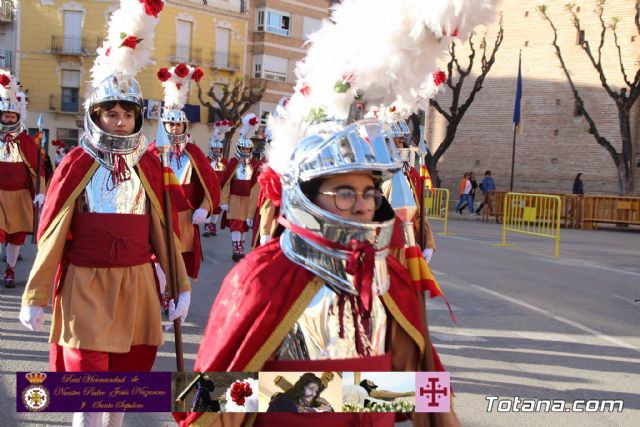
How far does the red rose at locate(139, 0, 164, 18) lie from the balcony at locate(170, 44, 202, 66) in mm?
41903

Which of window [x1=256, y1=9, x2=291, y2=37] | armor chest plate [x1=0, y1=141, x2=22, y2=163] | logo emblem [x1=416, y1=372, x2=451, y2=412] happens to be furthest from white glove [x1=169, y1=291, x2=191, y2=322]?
window [x1=256, y1=9, x2=291, y2=37]

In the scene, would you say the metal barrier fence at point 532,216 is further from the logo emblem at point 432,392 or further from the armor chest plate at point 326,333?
the armor chest plate at point 326,333

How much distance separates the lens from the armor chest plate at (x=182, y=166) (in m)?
9.04

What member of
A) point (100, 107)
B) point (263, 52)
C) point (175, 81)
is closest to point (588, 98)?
point (263, 52)

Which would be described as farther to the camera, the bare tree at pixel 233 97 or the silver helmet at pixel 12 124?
the bare tree at pixel 233 97

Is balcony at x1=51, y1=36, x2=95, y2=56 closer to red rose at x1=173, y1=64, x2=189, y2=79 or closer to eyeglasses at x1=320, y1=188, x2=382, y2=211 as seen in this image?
red rose at x1=173, y1=64, x2=189, y2=79

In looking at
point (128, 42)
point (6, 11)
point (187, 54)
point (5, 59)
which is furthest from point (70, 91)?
point (128, 42)

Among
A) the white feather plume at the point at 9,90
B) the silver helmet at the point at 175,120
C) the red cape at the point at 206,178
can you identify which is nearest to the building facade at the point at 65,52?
the white feather plume at the point at 9,90

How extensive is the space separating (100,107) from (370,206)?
263cm

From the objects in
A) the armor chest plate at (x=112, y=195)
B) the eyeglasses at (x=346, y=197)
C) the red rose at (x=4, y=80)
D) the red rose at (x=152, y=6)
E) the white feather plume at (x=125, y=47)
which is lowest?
the armor chest plate at (x=112, y=195)

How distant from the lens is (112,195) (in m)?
4.63

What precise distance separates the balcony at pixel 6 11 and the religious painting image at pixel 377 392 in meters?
46.7

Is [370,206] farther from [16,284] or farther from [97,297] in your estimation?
[16,284]

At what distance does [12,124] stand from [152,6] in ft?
18.9
